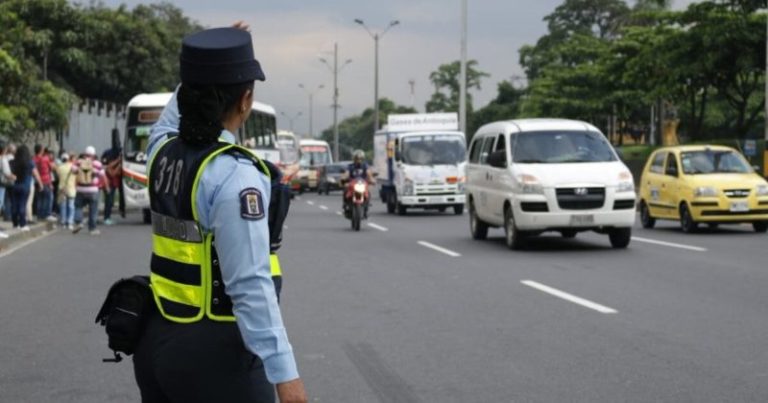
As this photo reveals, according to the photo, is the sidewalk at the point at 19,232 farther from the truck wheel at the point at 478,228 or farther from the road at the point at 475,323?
the truck wheel at the point at 478,228

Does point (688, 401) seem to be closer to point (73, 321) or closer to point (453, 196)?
point (73, 321)

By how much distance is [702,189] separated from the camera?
21438 millimetres

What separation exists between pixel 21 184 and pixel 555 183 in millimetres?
11301

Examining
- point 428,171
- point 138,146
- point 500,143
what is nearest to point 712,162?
point 500,143

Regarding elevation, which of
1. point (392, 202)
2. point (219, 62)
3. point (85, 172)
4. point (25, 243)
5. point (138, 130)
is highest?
point (138, 130)

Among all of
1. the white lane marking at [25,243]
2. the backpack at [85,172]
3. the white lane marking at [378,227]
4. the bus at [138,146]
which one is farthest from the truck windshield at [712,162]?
the white lane marking at [25,243]

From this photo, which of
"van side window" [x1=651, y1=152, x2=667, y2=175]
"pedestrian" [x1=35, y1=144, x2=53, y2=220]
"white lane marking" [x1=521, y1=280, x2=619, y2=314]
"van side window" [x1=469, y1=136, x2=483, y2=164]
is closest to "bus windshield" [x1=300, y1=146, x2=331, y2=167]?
"pedestrian" [x1=35, y1=144, x2=53, y2=220]

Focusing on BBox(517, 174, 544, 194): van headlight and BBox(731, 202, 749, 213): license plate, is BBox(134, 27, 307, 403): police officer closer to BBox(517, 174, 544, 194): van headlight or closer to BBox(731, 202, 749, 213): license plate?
BBox(517, 174, 544, 194): van headlight

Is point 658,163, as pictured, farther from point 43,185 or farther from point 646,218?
point 43,185

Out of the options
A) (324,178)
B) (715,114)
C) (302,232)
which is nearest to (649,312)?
(302,232)

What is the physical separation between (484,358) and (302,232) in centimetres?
1584

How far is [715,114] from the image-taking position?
84.5 metres

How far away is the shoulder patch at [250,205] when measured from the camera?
3.20m

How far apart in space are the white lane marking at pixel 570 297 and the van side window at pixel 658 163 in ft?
34.4
